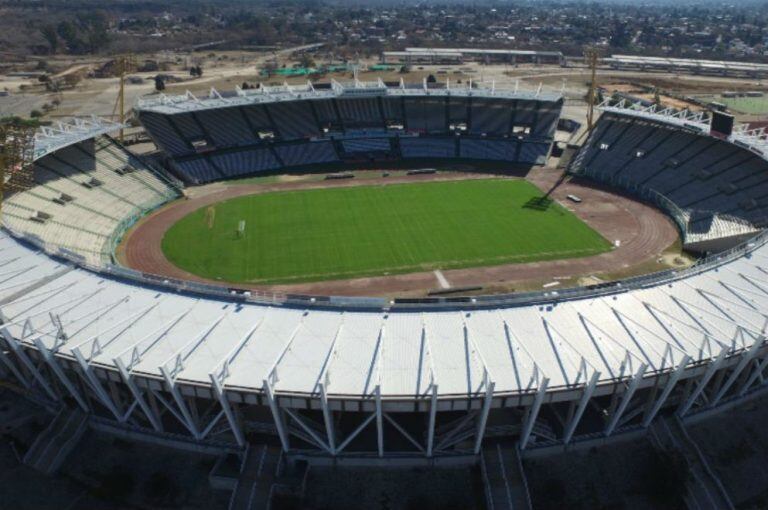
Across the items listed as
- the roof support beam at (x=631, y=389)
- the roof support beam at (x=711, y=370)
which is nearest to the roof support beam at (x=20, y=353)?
the roof support beam at (x=631, y=389)

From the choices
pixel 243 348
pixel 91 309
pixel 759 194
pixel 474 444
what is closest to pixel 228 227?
pixel 91 309

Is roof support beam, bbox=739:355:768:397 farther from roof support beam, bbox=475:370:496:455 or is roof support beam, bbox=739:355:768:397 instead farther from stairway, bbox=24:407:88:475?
stairway, bbox=24:407:88:475

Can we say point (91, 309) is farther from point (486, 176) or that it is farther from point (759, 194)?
point (759, 194)

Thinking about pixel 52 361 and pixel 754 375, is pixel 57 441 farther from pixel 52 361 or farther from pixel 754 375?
pixel 754 375

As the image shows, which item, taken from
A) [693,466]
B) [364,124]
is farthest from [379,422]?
[364,124]

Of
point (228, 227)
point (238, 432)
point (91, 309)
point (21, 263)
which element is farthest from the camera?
point (228, 227)

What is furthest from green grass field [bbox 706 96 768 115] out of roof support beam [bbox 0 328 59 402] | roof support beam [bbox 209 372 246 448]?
roof support beam [bbox 0 328 59 402]

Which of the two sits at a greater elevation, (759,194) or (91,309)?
(91,309)
